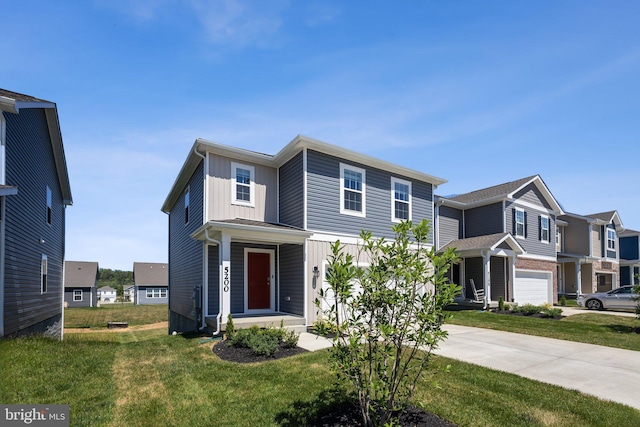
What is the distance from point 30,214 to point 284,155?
27.8ft

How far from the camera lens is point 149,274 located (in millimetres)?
48594

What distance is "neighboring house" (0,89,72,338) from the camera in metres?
8.78

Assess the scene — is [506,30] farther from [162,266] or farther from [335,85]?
[162,266]

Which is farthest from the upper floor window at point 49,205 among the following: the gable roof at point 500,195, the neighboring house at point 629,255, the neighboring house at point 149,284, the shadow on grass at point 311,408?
the neighboring house at point 629,255

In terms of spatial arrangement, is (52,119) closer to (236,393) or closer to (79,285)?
(236,393)

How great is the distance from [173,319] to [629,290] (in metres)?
23.5

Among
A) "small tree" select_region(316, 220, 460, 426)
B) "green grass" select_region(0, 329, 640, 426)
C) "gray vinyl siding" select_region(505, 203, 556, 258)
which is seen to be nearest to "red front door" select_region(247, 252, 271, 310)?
"green grass" select_region(0, 329, 640, 426)

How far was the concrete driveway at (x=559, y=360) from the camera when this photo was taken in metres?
5.98

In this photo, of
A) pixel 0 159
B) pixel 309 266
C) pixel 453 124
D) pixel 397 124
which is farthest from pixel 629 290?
pixel 0 159

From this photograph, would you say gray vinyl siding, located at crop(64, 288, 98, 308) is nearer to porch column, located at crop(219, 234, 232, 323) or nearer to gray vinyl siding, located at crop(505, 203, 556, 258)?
porch column, located at crop(219, 234, 232, 323)

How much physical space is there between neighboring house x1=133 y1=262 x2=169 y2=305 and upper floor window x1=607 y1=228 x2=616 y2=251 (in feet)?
160

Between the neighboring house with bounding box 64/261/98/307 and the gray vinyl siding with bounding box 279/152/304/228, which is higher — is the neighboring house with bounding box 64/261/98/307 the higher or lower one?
the lower one

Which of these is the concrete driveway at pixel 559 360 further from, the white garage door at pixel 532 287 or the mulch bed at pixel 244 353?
the white garage door at pixel 532 287

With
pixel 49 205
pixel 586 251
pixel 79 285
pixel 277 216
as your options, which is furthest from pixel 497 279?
pixel 79 285
